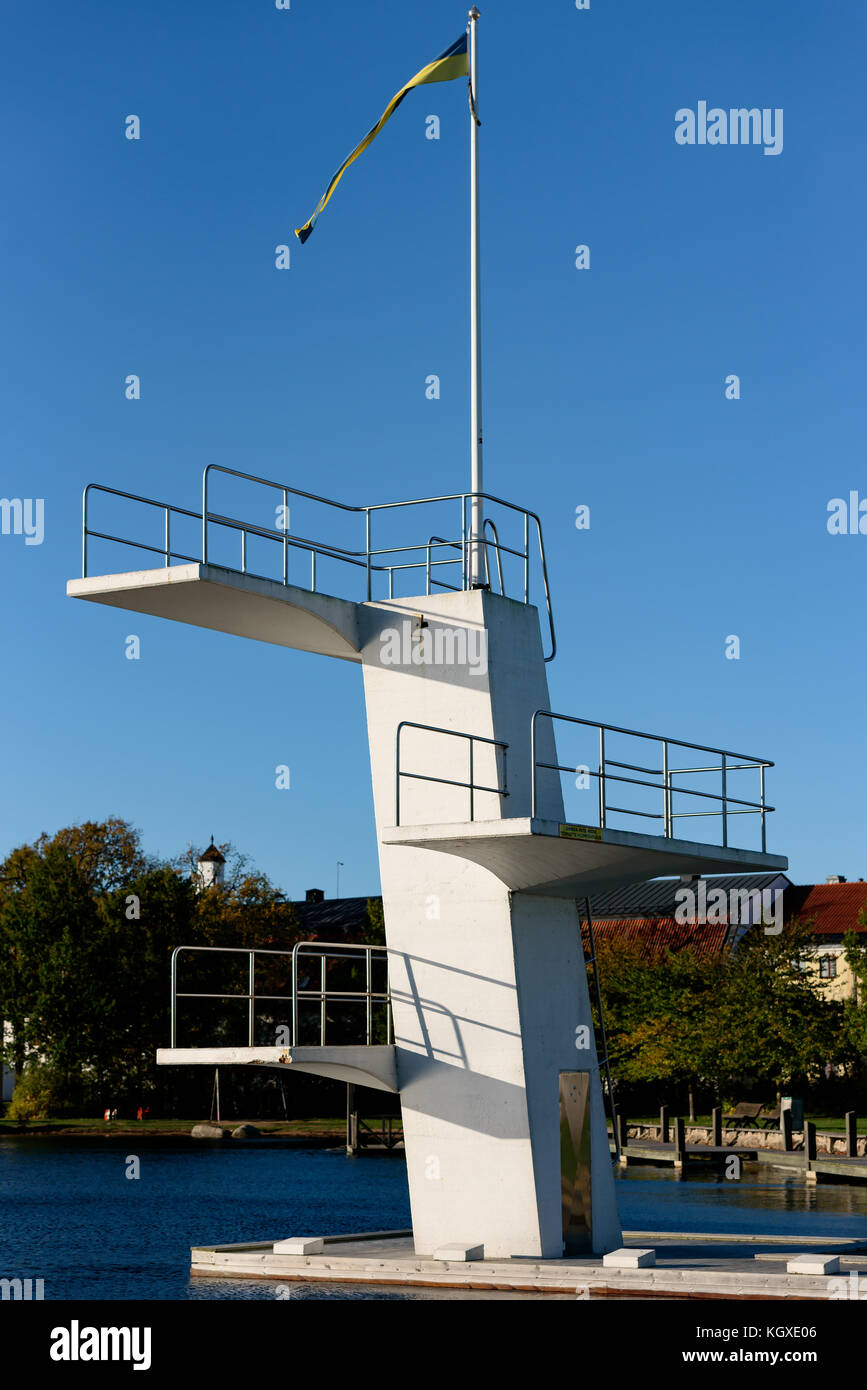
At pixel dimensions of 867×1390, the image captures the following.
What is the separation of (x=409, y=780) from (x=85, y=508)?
5.37m

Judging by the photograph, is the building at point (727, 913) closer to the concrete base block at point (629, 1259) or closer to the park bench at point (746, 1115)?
the park bench at point (746, 1115)

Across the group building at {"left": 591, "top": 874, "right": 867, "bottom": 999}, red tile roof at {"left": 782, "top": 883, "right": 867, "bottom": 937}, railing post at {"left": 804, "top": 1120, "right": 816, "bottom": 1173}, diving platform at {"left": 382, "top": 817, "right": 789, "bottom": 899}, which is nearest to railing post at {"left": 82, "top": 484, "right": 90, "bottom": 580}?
diving platform at {"left": 382, "top": 817, "right": 789, "bottom": 899}

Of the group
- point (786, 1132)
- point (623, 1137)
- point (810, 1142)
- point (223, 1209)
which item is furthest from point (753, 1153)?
point (223, 1209)

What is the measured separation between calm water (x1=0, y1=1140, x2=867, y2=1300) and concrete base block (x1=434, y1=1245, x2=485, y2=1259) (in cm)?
75

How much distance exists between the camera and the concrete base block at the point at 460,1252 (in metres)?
19.6

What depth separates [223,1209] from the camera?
122ft

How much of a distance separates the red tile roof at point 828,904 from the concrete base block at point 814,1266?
63.1 meters

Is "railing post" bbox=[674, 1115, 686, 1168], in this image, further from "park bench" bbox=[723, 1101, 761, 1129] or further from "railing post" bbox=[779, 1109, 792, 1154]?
"park bench" bbox=[723, 1101, 761, 1129]

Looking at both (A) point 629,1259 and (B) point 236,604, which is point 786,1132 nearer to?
(A) point 629,1259

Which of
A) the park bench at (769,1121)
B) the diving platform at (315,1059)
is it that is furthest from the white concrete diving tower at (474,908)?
the park bench at (769,1121)

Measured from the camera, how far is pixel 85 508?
18609 millimetres

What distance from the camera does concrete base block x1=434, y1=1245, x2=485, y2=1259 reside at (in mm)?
Answer: 19594

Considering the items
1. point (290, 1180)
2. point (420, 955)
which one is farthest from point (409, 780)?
point (290, 1180)
